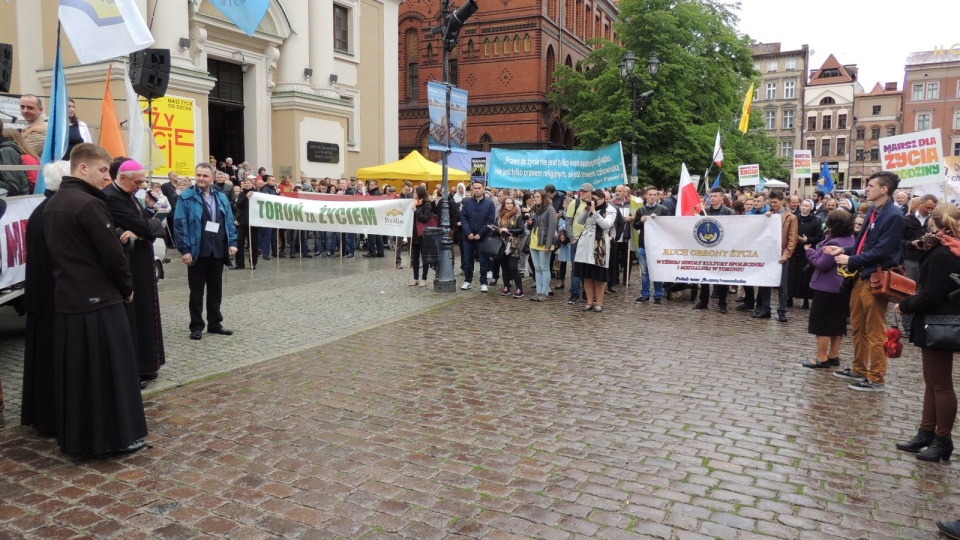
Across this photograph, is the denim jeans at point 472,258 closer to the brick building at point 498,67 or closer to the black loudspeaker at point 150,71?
the black loudspeaker at point 150,71

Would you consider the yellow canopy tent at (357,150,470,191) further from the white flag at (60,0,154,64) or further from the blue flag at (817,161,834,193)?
the white flag at (60,0,154,64)

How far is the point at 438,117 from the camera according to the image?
13.1m

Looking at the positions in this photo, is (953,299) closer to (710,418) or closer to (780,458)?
(780,458)

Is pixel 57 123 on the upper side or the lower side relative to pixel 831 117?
lower

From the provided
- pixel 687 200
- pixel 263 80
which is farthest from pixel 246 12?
pixel 263 80

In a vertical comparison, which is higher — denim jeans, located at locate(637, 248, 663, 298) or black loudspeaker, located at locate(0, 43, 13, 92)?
black loudspeaker, located at locate(0, 43, 13, 92)

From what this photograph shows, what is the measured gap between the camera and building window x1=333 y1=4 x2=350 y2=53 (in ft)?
91.9

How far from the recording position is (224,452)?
198 inches

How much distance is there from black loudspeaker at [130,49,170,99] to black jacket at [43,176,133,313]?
6812mm

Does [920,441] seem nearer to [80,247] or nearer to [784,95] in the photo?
[80,247]

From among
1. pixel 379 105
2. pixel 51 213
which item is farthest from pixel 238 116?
pixel 51 213

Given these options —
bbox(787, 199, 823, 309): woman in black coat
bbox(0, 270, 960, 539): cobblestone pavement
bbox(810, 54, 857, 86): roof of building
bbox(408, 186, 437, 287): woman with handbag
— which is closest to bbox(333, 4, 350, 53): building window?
bbox(408, 186, 437, 287): woman with handbag

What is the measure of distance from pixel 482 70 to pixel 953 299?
42.6 metres

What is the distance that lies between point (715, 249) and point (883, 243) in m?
5.40
